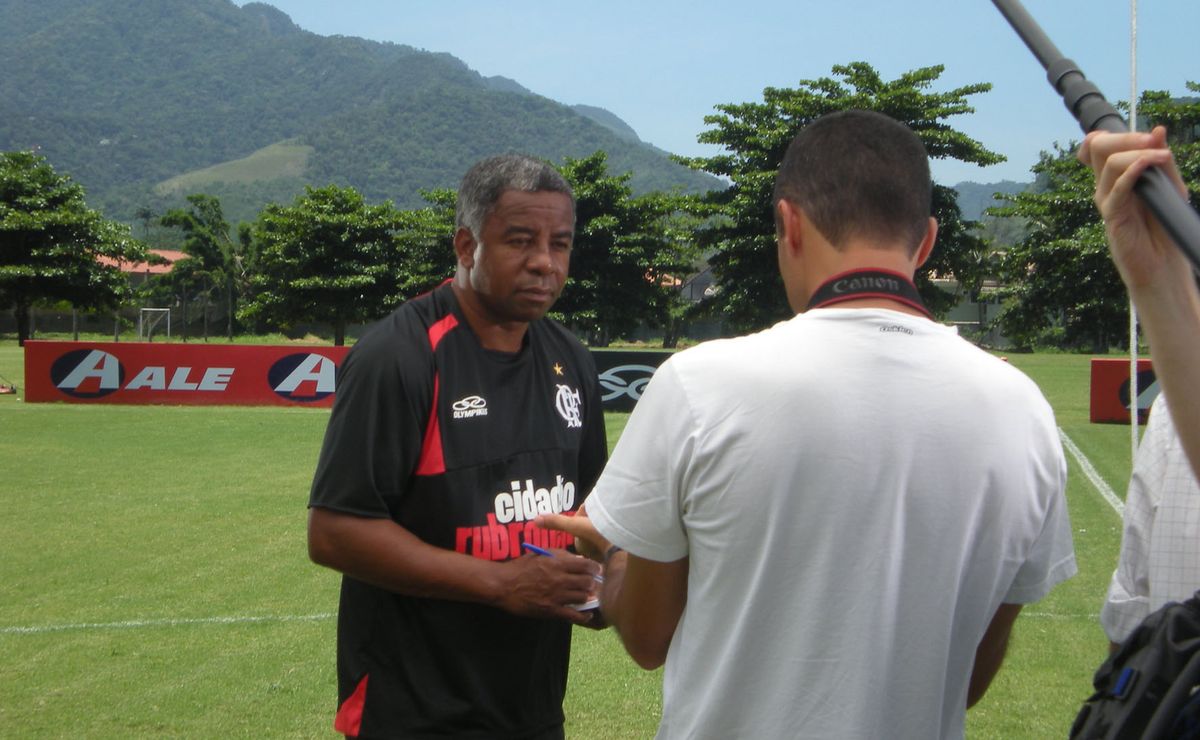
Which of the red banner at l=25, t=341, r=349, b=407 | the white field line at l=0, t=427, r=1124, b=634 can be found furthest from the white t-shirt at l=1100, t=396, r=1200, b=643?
the red banner at l=25, t=341, r=349, b=407

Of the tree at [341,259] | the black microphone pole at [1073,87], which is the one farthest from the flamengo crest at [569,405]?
the tree at [341,259]

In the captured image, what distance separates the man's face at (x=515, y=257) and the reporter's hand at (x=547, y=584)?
705 mm

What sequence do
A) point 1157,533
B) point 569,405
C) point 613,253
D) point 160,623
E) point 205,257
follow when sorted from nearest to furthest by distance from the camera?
point 1157,533 < point 569,405 < point 160,623 < point 613,253 < point 205,257

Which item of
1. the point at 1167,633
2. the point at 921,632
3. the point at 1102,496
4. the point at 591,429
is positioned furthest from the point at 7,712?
the point at 1102,496

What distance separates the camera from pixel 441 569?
9.32 feet

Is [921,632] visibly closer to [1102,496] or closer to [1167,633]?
[1167,633]

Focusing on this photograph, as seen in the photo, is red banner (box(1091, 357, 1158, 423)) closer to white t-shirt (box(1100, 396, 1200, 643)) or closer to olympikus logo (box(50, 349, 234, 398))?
olympikus logo (box(50, 349, 234, 398))

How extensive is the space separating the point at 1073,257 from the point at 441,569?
48809mm

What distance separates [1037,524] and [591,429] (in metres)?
1.55

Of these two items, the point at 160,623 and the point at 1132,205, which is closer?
the point at 1132,205

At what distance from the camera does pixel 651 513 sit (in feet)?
6.61

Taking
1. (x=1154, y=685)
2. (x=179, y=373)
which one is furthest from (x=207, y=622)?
(x=179, y=373)

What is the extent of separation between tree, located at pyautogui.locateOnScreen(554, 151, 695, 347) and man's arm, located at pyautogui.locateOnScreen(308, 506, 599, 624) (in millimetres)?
52802

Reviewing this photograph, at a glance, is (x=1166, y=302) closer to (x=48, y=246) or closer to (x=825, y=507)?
(x=825, y=507)
